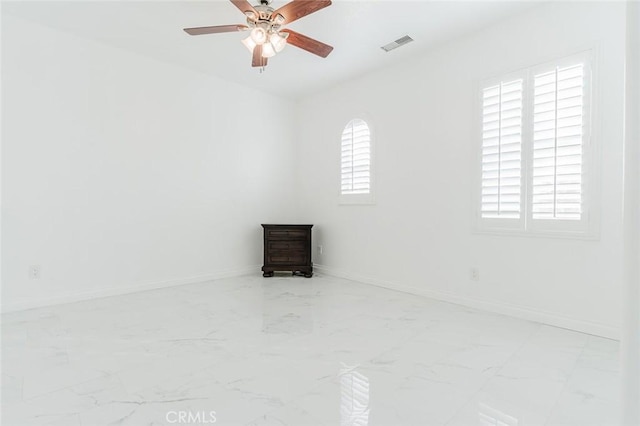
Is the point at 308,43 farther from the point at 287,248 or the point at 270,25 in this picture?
the point at 287,248

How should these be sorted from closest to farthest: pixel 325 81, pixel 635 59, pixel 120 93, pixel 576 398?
1. pixel 635 59
2. pixel 576 398
3. pixel 120 93
4. pixel 325 81

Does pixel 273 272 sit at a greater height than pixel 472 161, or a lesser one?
lesser

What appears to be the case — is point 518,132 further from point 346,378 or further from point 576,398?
point 346,378

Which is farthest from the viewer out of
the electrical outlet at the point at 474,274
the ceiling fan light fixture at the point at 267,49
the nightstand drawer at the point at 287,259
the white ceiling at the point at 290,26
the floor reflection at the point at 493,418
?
the nightstand drawer at the point at 287,259

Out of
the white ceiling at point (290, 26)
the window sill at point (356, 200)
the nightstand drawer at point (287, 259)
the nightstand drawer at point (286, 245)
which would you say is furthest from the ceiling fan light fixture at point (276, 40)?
the nightstand drawer at point (287, 259)

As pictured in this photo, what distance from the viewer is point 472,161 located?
344 centimetres

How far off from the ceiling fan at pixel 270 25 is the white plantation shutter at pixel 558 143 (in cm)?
196

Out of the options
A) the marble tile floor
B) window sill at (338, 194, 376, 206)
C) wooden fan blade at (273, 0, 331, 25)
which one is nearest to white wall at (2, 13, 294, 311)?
the marble tile floor

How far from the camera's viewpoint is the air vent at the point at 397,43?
3.57 meters

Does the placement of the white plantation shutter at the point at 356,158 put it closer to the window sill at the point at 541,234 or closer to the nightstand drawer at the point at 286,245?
the nightstand drawer at the point at 286,245

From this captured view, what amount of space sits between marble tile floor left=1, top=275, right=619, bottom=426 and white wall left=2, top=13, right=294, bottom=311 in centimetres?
66

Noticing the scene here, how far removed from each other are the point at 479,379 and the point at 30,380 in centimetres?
263

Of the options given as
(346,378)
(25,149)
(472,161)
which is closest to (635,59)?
(346,378)

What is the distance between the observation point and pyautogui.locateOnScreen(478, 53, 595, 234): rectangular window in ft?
8.98
